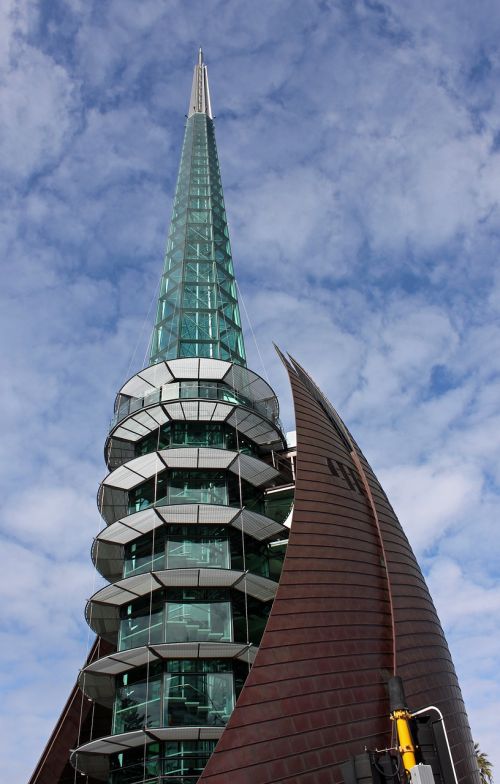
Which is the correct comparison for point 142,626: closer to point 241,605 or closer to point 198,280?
point 241,605

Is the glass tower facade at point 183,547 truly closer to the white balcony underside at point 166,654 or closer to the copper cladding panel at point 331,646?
the white balcony underside at point 166,654

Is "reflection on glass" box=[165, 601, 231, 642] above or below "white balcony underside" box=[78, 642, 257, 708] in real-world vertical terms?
above

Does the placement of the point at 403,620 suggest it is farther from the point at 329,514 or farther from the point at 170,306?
the point at 170,306

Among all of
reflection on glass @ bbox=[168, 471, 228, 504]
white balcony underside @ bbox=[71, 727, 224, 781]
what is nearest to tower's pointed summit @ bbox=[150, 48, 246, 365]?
reflection on glass @ bbox=[168, 471, 228, 504]

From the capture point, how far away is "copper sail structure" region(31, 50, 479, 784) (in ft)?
53.8

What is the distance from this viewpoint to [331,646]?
1744cm

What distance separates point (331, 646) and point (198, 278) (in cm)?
2103

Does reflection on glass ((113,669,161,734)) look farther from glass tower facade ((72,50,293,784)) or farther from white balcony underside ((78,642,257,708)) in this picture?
white balcony underside ((78,642,257,708))

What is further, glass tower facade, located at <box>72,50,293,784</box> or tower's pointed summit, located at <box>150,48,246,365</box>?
tower's pointed summit, located at <box>150,48,246,365</box>

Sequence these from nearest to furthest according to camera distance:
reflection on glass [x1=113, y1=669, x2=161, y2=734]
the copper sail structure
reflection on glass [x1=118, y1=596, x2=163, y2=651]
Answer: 1. the copper sail structure
2. reflection on glass [x1=113, y1=669, x2=161, y2=734]
3. reflection on glass [x1=118, y1=596, x2=163, y2=651]

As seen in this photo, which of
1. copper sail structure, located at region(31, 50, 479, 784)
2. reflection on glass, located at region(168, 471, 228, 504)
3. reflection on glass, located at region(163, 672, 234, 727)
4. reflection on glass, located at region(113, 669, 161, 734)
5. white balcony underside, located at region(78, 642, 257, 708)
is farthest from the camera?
reflection on glass, located at region(168, 471, 228, 504)

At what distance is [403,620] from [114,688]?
9.31m

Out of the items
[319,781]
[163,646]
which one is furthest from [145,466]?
[319,781]

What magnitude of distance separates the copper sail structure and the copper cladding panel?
1.6 inches
